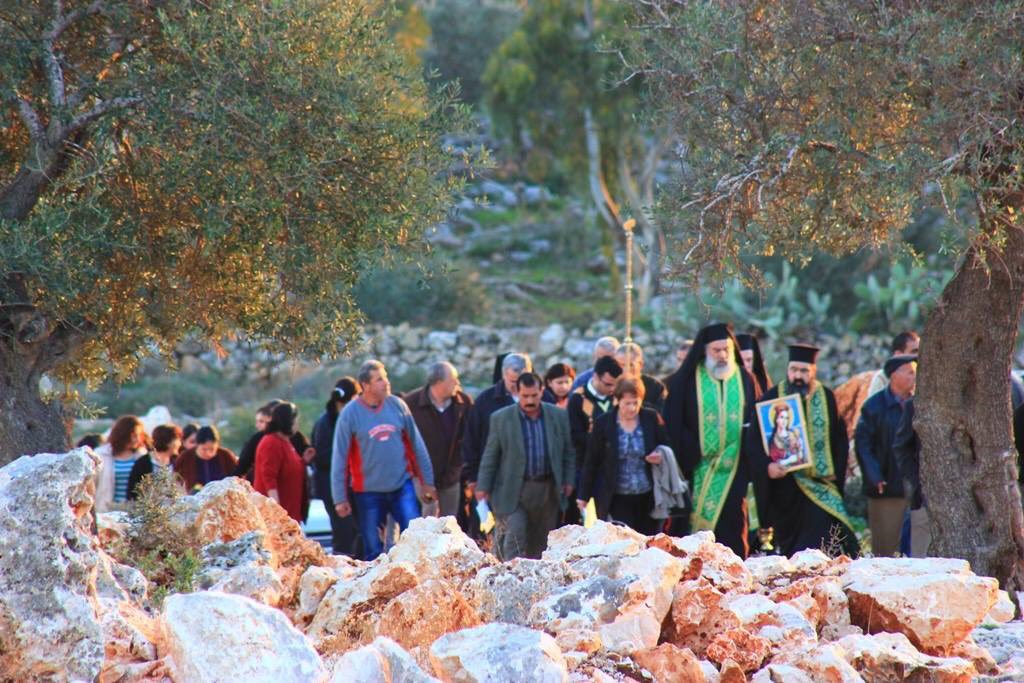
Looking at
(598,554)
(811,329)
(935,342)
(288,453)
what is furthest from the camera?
(811,329)

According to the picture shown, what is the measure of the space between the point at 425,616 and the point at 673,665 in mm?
1371

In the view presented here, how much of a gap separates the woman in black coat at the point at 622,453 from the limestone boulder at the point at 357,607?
3.04 meters

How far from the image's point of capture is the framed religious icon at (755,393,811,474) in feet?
38.4

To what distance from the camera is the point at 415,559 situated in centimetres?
876

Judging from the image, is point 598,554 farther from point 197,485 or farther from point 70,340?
point 197,485

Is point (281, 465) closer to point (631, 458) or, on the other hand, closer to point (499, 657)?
point (631, 458)

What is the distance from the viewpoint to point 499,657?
21.5 feet

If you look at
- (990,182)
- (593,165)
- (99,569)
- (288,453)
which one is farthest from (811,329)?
(99,569)

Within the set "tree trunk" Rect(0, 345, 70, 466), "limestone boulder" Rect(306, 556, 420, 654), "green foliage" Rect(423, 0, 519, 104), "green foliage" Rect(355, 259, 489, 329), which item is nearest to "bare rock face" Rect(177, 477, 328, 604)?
"limestone boulder" Rect(306, 556, 420, 654)

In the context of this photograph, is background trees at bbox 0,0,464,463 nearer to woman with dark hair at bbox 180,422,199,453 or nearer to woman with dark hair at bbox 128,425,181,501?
woman with dark hair at bbox 128,425,181,501

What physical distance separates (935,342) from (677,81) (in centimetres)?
241

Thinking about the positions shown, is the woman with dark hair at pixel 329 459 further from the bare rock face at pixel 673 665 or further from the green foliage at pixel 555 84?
the green foliage at pixel 555 84

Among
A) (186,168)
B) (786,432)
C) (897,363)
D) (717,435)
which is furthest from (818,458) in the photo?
(186,168)

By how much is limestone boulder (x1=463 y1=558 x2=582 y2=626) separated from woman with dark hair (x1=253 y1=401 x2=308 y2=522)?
418 cm
